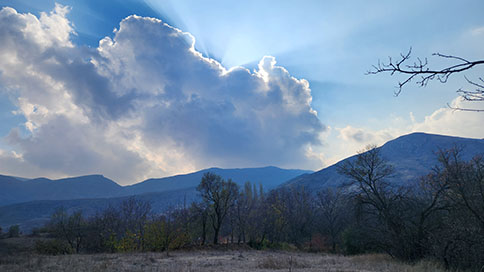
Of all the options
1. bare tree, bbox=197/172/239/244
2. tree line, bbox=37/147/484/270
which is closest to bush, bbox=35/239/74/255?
tree line, bbox=37/147/484/270

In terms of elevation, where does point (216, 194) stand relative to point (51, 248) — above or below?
above

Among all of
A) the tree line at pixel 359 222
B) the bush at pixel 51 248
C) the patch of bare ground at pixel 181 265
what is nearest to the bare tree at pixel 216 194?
the tree line at pixel 359 222

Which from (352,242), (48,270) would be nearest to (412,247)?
(352,242)

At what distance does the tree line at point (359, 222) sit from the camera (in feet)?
50.1

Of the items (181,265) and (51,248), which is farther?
(51,248)

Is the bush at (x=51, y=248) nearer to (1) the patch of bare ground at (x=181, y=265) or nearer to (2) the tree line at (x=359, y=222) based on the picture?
(2) the tree line at (x=359, y=222)

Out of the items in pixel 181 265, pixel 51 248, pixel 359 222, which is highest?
pixel 359 222

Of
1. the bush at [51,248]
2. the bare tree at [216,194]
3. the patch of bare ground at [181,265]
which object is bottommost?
the bush at [51,248]

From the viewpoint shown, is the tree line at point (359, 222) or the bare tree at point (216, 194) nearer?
the tree line at point (359, 222)

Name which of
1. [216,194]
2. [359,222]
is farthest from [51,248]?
[359,222]

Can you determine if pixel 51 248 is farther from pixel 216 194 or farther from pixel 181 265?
pixel 181 265

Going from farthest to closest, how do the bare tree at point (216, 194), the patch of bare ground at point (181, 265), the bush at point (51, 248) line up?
the bare tree at point (216, 194), the bush at point (51, 248), the patch of bare ground at point (181, 265)

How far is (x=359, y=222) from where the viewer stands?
27391 millimetres

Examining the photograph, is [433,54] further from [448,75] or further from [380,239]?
[380,239]
